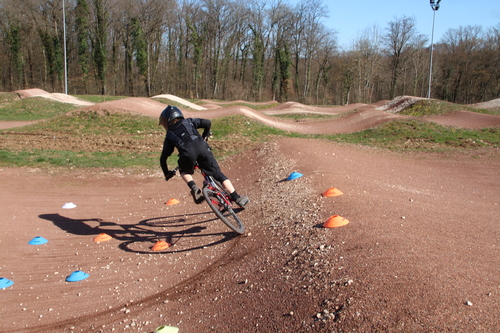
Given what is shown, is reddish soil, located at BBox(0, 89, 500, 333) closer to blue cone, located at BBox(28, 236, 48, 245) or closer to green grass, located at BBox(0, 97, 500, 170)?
blue cone, located at BBox(28, 236, 48, 245)

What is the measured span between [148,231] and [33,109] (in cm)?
2533

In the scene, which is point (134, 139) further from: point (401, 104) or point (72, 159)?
point (401, 104)

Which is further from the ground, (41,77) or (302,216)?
(41,77)

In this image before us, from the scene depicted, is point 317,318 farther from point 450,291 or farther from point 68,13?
point 68,13

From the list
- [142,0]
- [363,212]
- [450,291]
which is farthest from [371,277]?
[142,0]

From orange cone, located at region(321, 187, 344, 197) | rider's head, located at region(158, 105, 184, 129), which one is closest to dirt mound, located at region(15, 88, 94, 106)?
rider's head, located at region(158, 105, 184, 129)

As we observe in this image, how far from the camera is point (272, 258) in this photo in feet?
15.0

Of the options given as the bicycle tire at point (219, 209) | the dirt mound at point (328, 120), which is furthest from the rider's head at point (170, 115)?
the dirt mound at point (328, 120)

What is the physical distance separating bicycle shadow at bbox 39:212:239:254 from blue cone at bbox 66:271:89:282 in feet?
3.09

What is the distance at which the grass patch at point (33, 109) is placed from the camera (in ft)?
85.7

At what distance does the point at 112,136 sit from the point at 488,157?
49.5 feet

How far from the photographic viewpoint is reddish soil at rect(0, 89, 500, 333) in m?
3.18

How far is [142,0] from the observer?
51.0 m

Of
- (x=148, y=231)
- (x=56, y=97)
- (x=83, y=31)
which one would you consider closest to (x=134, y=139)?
(x=148, y=231)
